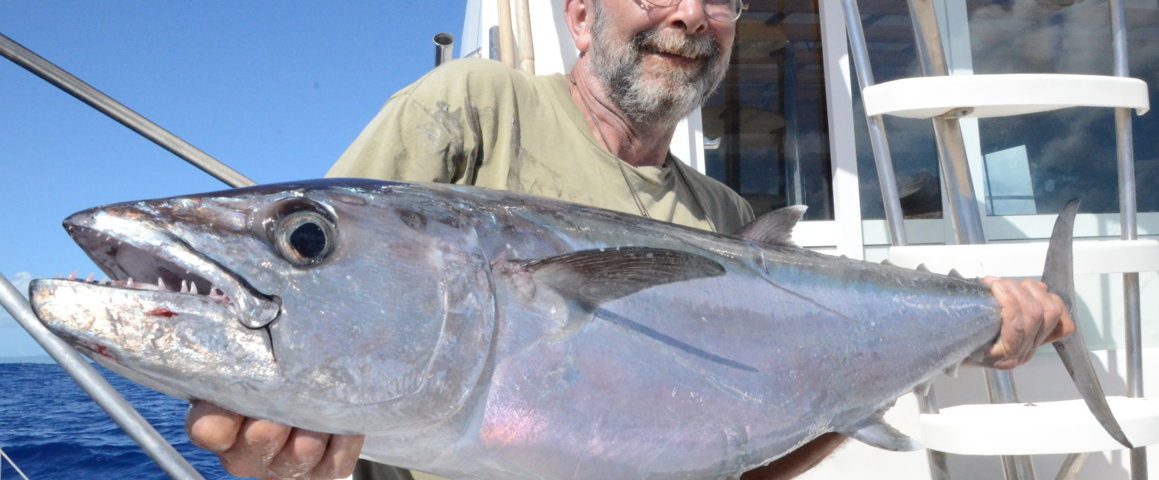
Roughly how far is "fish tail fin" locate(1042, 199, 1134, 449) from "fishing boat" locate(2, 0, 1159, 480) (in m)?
0.64

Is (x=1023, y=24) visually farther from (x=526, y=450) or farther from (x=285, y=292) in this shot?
(x=285, y=292)

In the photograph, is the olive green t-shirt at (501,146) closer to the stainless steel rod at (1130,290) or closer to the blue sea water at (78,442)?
the stainless steel rod at (1130,290)

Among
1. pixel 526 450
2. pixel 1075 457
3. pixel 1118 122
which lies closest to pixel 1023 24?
pixel 1118 122

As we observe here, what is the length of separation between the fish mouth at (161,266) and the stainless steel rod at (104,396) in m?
1.16

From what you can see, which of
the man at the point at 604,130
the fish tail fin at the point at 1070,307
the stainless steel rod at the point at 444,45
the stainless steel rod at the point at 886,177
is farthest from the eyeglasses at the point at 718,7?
the stainless steel rod at the point at 444,45

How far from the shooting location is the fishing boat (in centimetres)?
318

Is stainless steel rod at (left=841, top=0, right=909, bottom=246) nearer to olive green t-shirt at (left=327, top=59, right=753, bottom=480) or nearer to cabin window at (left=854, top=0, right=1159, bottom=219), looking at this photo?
cabin window at (left=854, top=0, right=1159, bottom=219)

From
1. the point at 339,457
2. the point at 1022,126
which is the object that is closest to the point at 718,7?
the point at 339,457

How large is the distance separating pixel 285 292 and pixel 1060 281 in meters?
2.09

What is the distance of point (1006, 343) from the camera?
2.16m

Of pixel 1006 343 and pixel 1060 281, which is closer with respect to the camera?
pixel 1006 343

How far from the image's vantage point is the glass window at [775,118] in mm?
4133

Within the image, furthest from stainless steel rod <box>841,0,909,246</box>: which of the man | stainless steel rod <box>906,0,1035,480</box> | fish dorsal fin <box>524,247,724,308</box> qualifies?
fish dorsal fin <box>524,247,724,308</box>

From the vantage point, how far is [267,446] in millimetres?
1261
